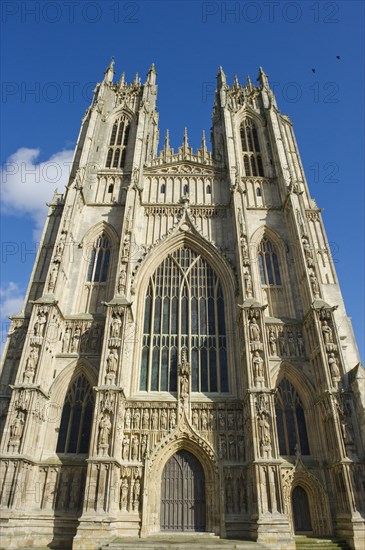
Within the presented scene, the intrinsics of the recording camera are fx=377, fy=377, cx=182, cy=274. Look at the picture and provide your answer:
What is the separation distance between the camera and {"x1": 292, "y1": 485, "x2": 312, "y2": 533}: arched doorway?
48.2 ft

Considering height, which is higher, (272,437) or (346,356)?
(346,356)

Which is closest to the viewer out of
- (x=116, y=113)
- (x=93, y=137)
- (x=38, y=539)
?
(x=38, y=539)

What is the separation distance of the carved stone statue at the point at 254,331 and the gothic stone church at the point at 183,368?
0.24ft

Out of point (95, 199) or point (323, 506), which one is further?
point (95, 199)

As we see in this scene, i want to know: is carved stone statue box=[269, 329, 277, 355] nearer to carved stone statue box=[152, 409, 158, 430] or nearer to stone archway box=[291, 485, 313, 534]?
stone archway box=[291, 485, 313, 534]

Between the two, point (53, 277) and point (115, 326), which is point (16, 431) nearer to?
point (115, 326)

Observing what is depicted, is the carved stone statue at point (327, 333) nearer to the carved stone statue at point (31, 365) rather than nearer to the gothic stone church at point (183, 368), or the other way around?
the gothic stone church at point (183, 368)

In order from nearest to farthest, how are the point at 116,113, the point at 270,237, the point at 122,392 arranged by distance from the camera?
the point at 122,392
the point at 270,237
the point at 116,113

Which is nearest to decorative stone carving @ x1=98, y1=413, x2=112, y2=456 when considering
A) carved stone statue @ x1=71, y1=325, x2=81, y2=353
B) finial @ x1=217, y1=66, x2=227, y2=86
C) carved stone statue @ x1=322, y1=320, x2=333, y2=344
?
carved stone statue @ x1=71, y1=325, x2=81, y2=353

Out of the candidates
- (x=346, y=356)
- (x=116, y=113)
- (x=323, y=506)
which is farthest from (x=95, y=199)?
(x=323, y=506)

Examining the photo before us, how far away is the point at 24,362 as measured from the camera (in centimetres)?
1606

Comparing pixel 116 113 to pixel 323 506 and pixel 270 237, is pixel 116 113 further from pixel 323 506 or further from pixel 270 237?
pixel 323 506

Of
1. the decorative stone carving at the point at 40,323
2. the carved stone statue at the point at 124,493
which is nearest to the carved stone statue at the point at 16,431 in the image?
the decorative stone carving at the point at 40,323

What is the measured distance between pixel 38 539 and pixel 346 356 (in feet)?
49.1
